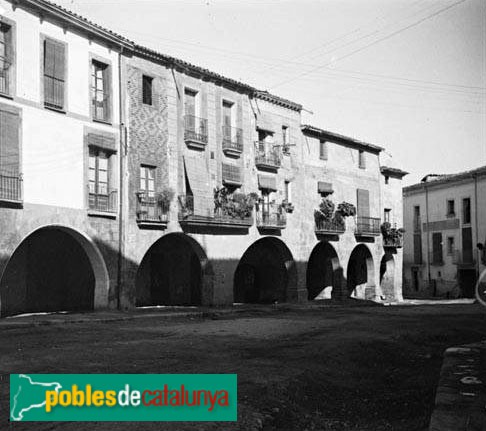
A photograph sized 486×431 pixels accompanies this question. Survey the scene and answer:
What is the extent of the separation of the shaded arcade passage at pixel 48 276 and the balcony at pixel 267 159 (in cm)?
880

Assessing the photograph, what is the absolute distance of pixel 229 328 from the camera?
15.1 meters

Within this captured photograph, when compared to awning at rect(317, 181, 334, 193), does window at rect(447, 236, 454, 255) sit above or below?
below

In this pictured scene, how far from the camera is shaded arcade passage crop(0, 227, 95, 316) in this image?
62.1ft

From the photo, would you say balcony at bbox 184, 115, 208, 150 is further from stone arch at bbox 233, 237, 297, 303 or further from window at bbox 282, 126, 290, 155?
stone arch at bbox 233, 237, 297, 303

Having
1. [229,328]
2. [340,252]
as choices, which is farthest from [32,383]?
[340,252]

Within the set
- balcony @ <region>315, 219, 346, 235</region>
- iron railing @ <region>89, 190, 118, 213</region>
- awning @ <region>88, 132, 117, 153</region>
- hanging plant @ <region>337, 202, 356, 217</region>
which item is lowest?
balcony @ <region>315, 219, 346, 235</region>

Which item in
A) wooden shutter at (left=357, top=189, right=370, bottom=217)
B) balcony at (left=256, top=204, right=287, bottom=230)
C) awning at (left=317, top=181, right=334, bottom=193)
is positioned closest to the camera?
balcony at (left=256, top=204, right=287, bottom=230)

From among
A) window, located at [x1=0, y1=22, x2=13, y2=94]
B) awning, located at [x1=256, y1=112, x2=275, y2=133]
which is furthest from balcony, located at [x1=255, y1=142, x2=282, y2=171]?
window, located at [x1=0, y1=22, x2=13, y2=94]

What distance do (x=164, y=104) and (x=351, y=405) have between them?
53.4 ft

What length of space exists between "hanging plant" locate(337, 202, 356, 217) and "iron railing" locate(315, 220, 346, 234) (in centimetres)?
50

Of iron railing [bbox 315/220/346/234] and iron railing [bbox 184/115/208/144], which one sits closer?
iron railing [bbox 184/115/208/144]

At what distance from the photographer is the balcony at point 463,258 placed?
43031 millimetres

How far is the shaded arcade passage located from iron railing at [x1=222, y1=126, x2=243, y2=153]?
7.26 m

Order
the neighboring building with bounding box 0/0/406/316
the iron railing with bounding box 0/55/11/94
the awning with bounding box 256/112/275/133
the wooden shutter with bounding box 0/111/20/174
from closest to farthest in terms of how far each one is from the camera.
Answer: the wooden shutter with bounding box 0/111/20/174 → the iron railing with bounding box 0/55/11/94 → the neighboring building with bounding box 0/0/406/316 → the awning with bounding box 256/112/275/133
